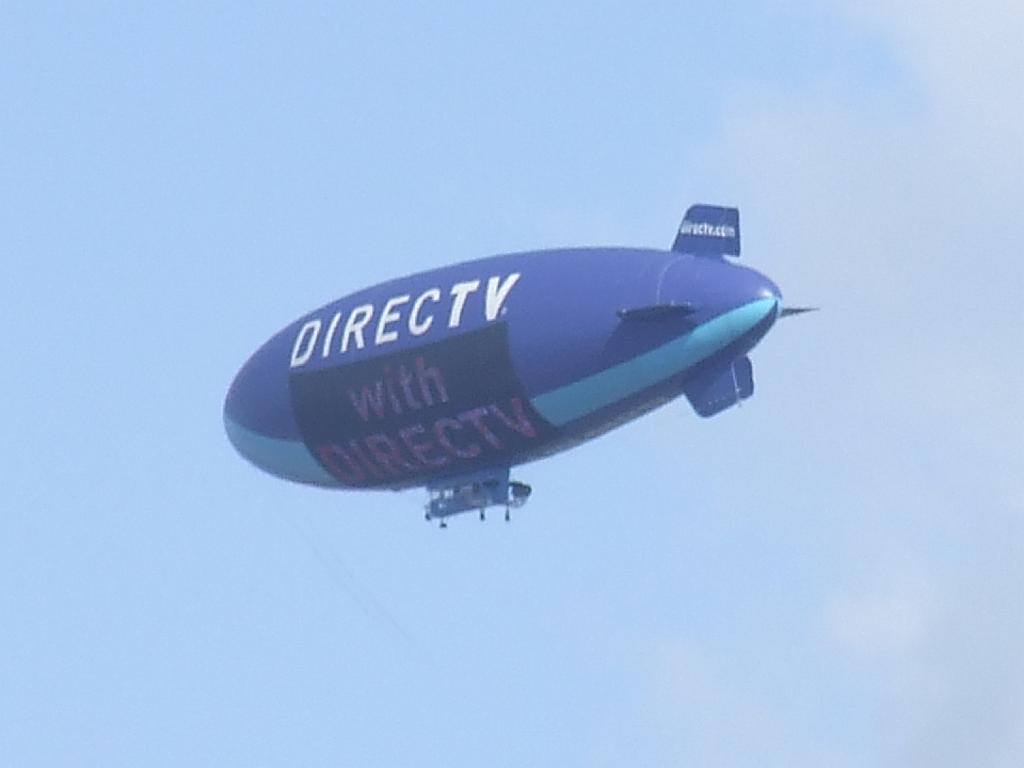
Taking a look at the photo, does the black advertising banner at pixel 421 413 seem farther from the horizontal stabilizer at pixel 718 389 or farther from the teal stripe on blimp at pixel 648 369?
the horizontal stabilizer at pixel 718 389

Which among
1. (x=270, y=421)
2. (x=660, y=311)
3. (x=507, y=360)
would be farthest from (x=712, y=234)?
(x=270, y=421)

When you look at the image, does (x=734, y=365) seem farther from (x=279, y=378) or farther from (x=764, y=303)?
(x=279, y=378)

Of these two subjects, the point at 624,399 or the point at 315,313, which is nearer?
the point at 624,399

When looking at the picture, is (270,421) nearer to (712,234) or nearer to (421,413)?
(421,413)

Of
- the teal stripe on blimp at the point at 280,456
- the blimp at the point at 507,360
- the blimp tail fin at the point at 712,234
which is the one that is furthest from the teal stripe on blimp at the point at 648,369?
the teal stripe on blimp at the point at 280,456

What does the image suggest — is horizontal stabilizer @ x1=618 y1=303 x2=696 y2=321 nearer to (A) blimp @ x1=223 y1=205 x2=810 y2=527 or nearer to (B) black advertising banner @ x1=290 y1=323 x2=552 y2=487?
(A) blimp @ x1=223 y1=205 x2=810 y2=527

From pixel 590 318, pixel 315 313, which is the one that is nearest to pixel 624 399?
pixel 590 318
